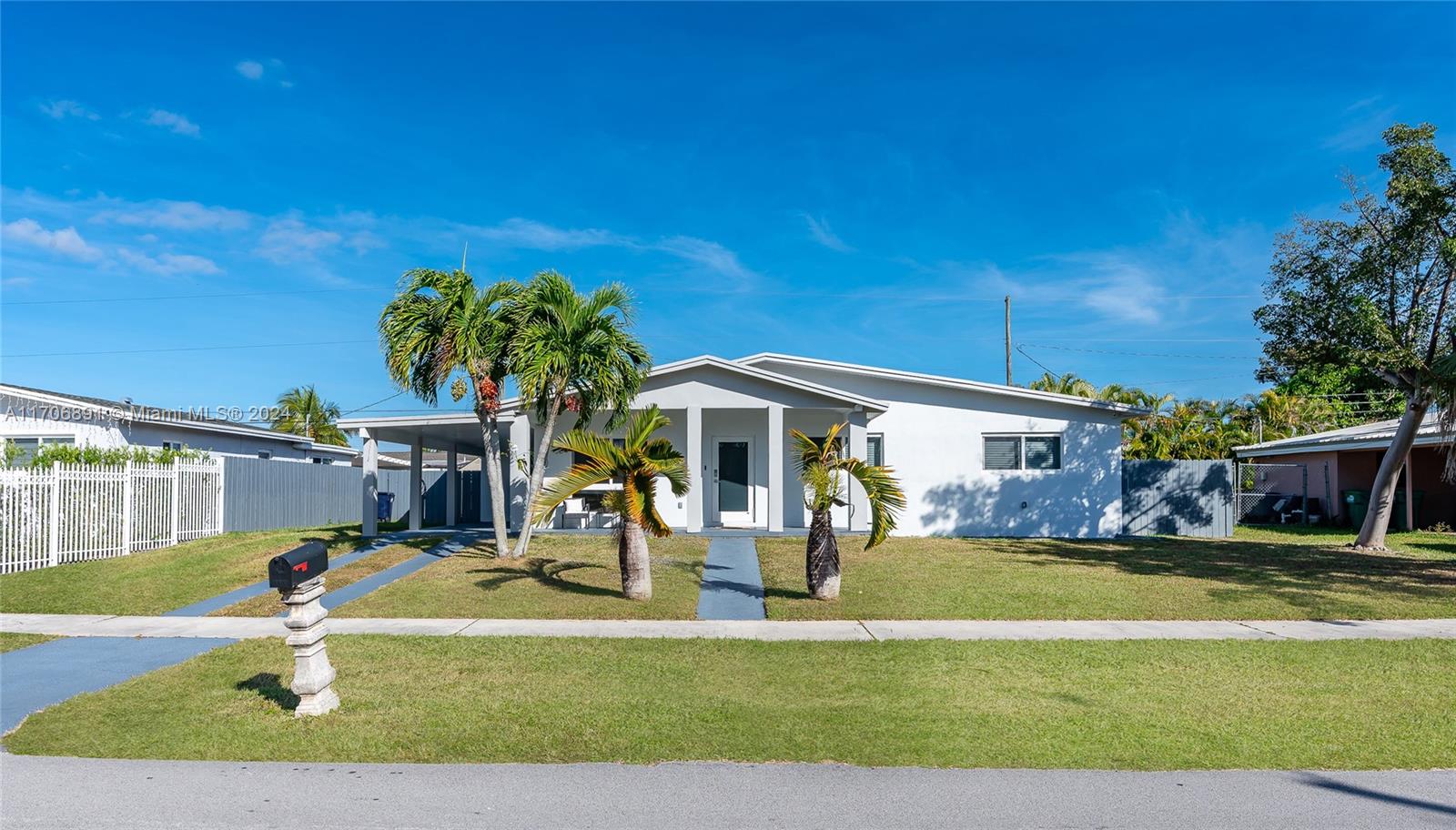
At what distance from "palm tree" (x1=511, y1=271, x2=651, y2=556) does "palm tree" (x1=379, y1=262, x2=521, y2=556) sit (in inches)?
15.3

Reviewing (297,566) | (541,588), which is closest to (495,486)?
(541,588)

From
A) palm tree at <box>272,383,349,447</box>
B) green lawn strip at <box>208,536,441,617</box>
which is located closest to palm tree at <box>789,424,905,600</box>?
green lawn strip at <box>208,536,441,617</box>

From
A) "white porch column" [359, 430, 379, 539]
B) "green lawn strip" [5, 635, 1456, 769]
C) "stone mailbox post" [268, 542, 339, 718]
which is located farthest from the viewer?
"white porch column" [359, 430, 379, 539]

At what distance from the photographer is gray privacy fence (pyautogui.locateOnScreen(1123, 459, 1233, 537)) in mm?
21672

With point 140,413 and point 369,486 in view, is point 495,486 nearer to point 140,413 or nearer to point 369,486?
point 369,486

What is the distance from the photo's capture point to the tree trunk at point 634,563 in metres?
12.1

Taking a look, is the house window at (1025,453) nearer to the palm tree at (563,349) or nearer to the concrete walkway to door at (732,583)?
the concrete walkway to door at (732,583)

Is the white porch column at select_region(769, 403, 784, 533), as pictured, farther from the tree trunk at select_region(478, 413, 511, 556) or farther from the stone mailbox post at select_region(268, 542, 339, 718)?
the stone mailbox post at select_region(268, 542, 339, 718)

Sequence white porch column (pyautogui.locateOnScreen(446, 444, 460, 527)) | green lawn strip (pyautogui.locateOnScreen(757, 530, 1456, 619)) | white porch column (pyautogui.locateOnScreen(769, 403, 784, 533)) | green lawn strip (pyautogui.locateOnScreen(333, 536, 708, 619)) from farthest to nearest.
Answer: white porch column (pyautogui.locateOnScreen(446, 444, 460, 527)) → white porch column (pyautogui.locateOnScreen(769, 403, 784, 533)) → green lawn strip (pyautogui.locateOnScreen(757, 530, 1456, 619)) → green lawn strip (pyautogui.locateOnScreen(333, 536, 708, 619))

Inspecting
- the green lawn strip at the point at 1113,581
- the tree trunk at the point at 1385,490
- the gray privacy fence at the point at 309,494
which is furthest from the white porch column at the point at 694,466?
the tree trunk at the point at 1385,490

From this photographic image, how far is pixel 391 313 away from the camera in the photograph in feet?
49.3

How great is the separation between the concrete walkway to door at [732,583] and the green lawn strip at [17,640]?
23.8ft

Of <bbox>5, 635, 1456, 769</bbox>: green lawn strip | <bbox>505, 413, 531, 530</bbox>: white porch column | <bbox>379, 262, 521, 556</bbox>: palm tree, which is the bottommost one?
<bbox>5, 635, 1456, 769</bbox>: green lawn strip

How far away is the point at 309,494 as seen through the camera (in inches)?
997
